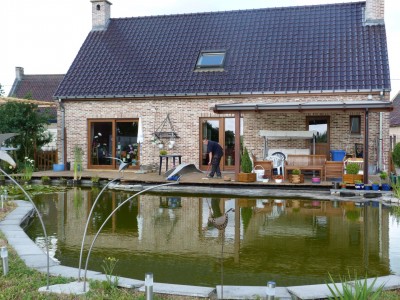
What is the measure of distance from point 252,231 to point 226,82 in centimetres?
1016

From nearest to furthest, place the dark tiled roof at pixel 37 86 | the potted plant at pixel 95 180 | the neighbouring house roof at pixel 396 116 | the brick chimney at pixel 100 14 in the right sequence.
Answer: the potted plant at pixel 95 180 < the brick chimney at pixel 100 14 < the neighbouring house roof at pixel 396 116 < the dark tiled roof at pixel 37 86

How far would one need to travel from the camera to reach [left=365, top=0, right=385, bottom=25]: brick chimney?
17.7 metres

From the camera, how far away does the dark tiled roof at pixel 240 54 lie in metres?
16.9

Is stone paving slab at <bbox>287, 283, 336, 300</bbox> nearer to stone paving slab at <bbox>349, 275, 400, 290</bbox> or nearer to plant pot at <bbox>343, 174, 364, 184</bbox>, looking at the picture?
stone paving slab at <bbox>349, 275, 400, 290</bbox>

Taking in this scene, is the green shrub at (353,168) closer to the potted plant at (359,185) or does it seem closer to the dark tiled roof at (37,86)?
the potted plant at (359,185)

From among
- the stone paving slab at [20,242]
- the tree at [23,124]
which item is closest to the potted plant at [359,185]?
the stone paving slab at [20,242]

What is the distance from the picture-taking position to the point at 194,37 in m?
19.7

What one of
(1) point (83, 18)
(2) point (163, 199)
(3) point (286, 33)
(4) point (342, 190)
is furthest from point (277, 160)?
(1) point (83, 18)

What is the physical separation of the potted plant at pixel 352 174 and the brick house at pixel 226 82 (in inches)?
125

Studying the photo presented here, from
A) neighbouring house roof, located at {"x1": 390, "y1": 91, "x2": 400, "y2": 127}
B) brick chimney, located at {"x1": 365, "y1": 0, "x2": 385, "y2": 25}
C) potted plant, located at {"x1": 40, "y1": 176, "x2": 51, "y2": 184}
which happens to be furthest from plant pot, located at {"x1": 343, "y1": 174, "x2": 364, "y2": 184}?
neighbouring house roof, located at {"x1": 390, "y1": 91, "x2": 400, "y2": 127}

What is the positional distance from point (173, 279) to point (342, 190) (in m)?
8.33

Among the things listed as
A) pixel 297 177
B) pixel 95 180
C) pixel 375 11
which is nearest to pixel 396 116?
pixel 375 11

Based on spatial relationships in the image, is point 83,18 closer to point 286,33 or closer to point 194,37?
point 194,37

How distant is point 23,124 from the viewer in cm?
1916
